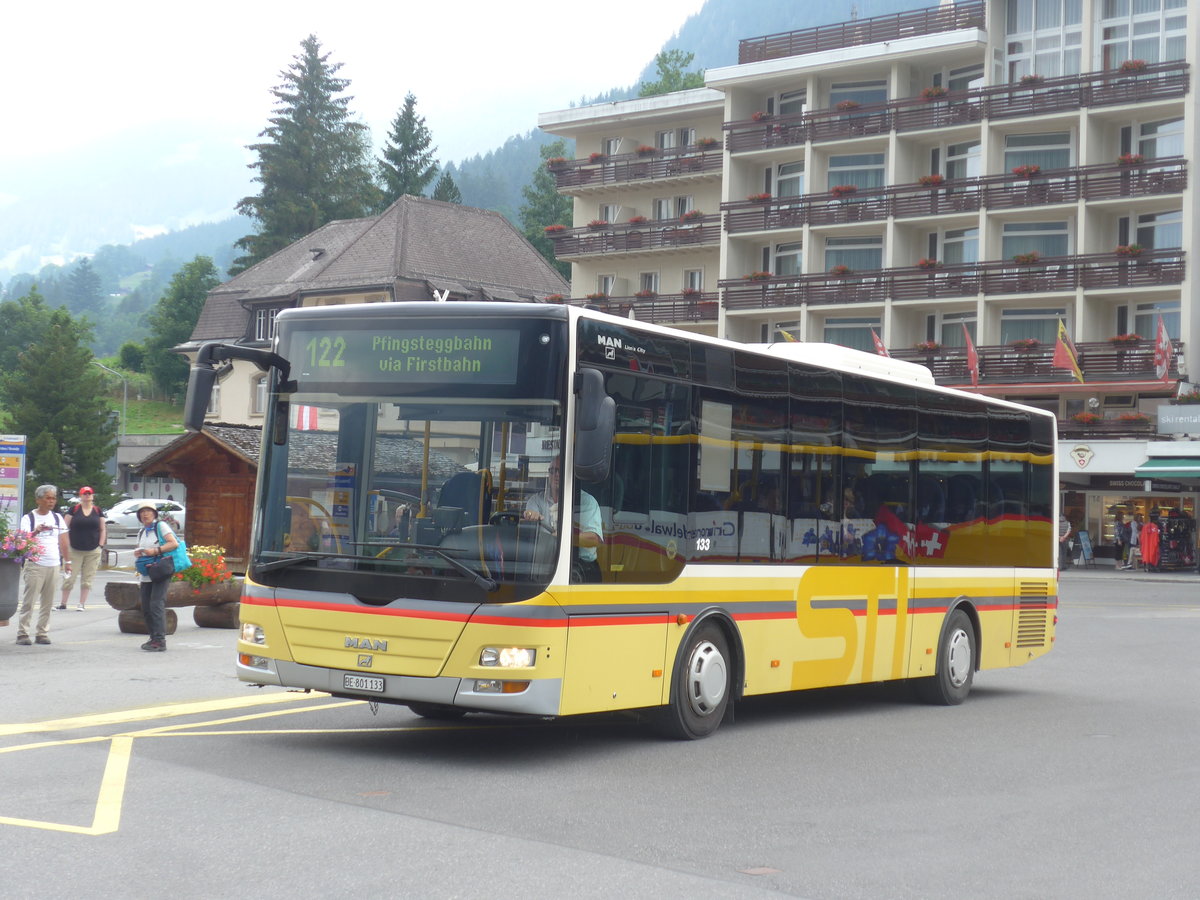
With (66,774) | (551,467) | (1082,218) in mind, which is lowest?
(66,774)

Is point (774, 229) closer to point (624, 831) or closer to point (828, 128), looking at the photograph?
point (828, 128)

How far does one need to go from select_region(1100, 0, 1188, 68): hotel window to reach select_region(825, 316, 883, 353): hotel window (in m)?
12.5

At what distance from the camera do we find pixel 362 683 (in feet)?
32.3

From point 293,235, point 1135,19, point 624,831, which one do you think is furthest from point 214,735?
point 293,235

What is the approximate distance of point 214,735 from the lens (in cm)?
1073

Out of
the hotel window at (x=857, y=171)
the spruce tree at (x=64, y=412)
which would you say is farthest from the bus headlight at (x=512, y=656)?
the spruce tree at (x=64, y=412)

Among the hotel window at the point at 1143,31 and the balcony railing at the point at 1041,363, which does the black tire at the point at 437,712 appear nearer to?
the balcony railing at the point at 1041,363

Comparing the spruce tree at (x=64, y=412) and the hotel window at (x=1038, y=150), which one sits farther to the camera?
the spruce tree at (x=64, y=412)

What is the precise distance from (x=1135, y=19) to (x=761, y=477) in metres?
48.9

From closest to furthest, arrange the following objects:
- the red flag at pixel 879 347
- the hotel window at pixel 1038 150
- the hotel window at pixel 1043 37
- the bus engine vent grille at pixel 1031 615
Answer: the bus engine vent grille at pixel 1031 615, the red flag at pixel 879 347, the hotel window at pixel 1038 150, the hotel window at pixel 1043 37

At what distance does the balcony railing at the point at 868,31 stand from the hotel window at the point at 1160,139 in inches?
297

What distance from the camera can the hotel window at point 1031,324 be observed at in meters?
55.3

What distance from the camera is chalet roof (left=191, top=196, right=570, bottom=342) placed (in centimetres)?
6800

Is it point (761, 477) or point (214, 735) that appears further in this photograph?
point (761, 477)
